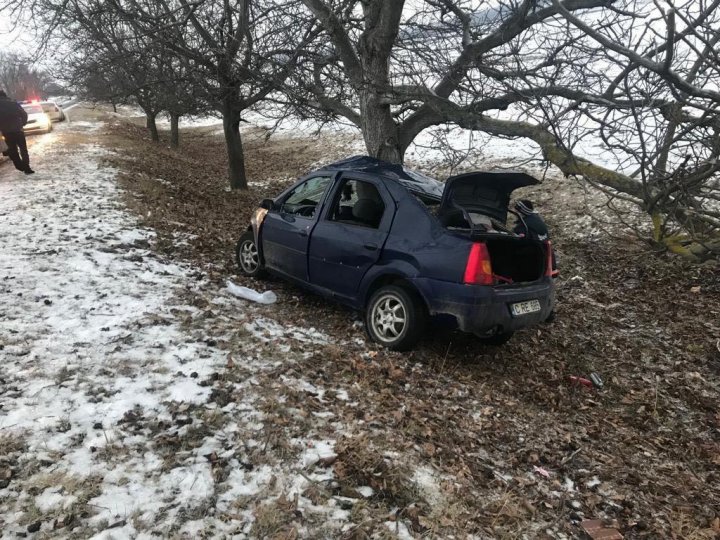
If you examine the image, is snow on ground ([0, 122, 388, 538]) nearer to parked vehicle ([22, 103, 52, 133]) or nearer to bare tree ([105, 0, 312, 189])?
bare tree ([105, 0, 312, 189])

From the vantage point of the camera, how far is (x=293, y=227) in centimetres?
610

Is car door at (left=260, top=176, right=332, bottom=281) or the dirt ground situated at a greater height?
car door at (left=260, top=176, right=332, bottom=281)

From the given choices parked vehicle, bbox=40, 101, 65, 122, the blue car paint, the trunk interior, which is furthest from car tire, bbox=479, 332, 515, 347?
parked vehicle, bbox=40, 101, 65, 122

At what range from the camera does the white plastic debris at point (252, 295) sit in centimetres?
614

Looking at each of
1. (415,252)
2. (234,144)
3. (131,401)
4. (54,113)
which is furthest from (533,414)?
(54,113)

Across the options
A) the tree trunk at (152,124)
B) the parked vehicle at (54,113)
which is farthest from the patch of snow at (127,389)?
the parked vehicle at (54,113)

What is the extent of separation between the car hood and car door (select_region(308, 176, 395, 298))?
0.67 meters

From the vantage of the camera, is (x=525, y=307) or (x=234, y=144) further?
(x=234, y=144)

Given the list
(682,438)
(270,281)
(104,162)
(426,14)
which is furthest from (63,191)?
(682,438)

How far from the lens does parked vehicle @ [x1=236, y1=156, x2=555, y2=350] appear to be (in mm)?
4516

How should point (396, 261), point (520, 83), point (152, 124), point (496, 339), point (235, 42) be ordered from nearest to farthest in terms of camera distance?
point (396, 261), point (496, 339), point (520, 83), point (235, 42), point (152, 124)

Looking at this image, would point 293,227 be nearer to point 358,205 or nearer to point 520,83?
point 358,205

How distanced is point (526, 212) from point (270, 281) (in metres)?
3.74

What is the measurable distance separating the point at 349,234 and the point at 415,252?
0.97 meters
